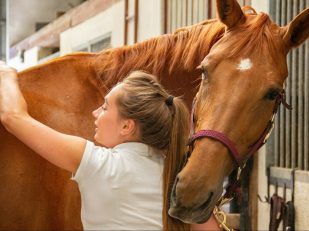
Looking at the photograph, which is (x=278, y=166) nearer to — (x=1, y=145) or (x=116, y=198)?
(x=1, y=145)

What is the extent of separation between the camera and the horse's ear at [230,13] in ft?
6.93

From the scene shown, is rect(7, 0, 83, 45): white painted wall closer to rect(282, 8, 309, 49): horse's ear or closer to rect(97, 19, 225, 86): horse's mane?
rect(97, 19, 225, 86): horse's mane

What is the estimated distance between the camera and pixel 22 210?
2150mm

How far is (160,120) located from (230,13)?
2.84ft

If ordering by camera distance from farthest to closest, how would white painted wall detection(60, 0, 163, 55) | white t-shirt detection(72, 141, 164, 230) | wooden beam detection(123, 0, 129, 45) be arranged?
wooden beam detection(123, 0, 129, 45)
white painted wall detection(60, 0, 163, 55)
white t-shirt detection(72, 141, 164, 230)

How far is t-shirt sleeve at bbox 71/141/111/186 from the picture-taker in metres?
1.34

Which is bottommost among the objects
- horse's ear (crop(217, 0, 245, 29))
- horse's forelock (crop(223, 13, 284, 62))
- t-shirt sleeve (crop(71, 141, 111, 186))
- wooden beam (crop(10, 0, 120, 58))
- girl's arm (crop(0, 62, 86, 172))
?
t-shirt sleeve (crop(71, 141, 111, 186))

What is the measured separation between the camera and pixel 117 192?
1.33 m

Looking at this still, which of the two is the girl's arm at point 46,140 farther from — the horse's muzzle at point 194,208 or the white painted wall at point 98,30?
the white painted wall at point 98,30

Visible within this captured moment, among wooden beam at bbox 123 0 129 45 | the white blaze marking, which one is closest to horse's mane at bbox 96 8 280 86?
the white blaze marking

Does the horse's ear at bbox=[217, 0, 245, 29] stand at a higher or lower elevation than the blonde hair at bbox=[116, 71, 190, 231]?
higher

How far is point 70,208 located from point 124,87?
0.89 metres

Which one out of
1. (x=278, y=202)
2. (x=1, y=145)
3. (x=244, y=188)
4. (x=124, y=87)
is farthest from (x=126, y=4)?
(x=124, y=87)

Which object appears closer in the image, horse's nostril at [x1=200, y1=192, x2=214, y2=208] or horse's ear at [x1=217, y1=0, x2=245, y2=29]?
horse's nostril at [x1=200, y1=192, x2=214, y2=208]
